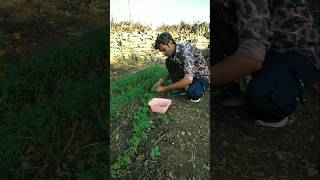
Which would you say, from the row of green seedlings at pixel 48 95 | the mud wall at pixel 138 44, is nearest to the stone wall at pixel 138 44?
the mud wall at pixel 138 44

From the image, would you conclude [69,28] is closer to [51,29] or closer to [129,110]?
[51,29]

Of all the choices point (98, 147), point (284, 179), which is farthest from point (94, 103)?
point (284, 179)

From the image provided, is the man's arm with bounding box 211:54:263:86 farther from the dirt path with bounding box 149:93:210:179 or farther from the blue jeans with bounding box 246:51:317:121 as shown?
the dirt path with bounding box 149:93:210:179

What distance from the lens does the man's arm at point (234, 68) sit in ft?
10.2

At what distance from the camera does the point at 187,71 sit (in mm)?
2373

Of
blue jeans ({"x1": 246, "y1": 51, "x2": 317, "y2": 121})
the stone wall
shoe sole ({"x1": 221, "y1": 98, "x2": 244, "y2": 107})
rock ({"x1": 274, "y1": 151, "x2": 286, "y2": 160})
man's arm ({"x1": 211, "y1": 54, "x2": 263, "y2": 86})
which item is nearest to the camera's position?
the stone wall

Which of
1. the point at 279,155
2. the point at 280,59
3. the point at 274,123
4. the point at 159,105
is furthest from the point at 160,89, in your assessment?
the point at 274,123

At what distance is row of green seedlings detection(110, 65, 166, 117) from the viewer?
7.51 ft

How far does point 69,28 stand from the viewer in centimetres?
453

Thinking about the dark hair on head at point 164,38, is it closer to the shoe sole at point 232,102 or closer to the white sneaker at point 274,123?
the white sneaker at point 274,123

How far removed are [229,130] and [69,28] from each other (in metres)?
1.54

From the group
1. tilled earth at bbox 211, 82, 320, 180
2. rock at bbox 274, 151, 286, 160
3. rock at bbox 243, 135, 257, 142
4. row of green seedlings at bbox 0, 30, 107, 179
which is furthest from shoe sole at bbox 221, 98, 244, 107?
row of green seedlings at bbox 0, 30, 107, 179

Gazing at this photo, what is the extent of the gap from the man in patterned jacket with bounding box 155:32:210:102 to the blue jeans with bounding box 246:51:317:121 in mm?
1125

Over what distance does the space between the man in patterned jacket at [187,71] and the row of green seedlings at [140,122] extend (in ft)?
0.14
